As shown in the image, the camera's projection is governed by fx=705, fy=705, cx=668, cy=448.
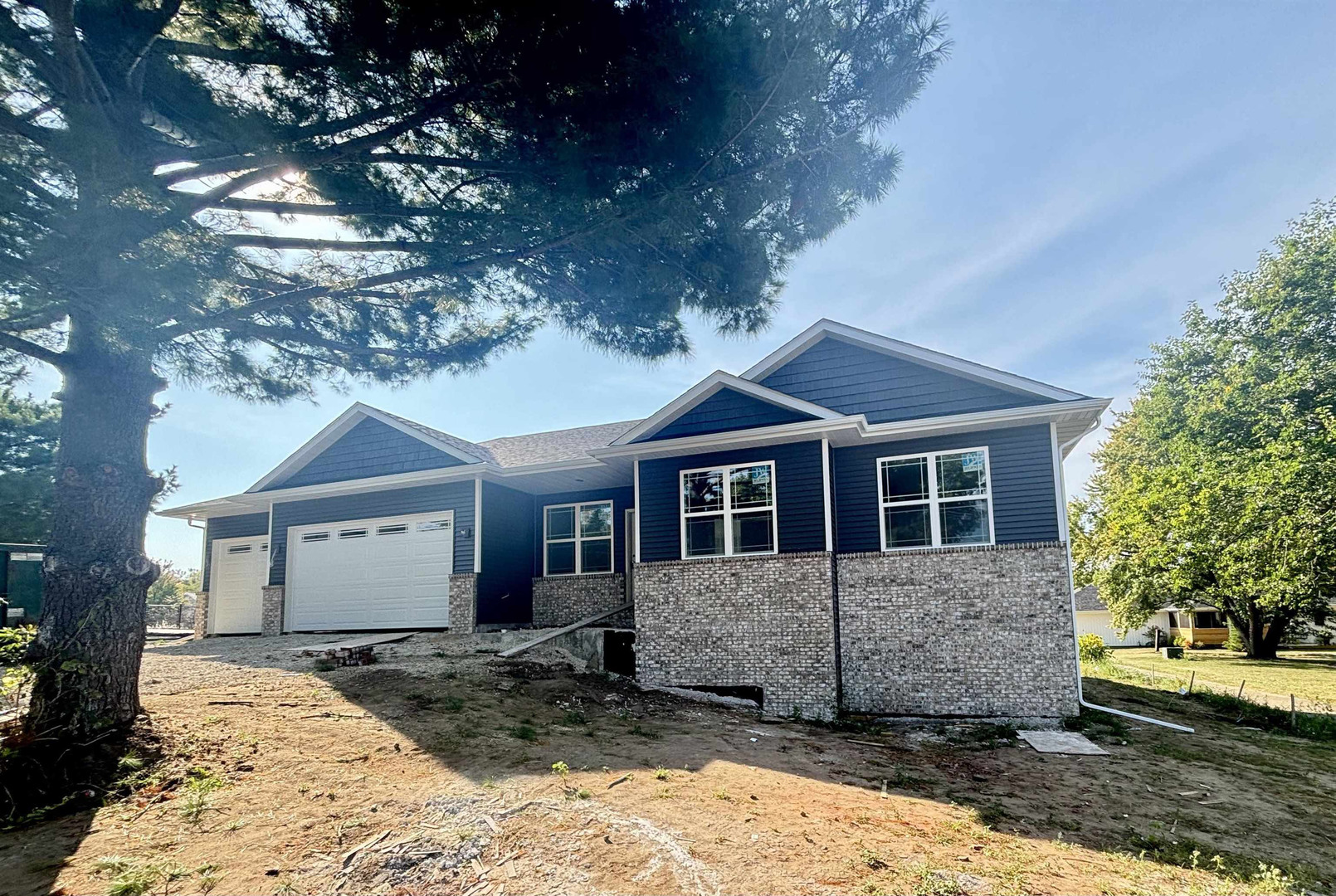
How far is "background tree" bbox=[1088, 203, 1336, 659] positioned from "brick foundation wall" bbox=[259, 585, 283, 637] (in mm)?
25008

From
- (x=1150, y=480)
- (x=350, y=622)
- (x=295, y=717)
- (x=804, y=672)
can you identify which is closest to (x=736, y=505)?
(x=804, y=672)

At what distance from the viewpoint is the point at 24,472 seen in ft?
77.3

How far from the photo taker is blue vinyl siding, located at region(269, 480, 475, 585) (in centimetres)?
1417

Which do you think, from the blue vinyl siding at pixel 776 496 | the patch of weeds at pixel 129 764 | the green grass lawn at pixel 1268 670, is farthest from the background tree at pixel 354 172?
the green grass lawn at pixel 1268 670

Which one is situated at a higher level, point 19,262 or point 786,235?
point 786,235

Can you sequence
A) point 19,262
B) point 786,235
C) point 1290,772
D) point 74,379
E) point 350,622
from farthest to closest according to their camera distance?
point 350,622, point 1290,772, point 786,235, point 74,379, point 19,262

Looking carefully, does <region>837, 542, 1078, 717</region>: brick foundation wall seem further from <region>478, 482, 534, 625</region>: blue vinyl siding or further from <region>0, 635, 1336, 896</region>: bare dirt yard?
<region>478, 482, 534, 625</region>: blue vinyl siding

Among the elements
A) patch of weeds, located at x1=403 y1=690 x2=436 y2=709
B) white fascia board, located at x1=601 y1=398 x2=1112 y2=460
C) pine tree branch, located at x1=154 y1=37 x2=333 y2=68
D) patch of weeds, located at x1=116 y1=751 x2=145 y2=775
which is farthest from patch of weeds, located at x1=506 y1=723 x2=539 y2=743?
pine tree branch, located at x1=154 y1=37 x2=333 y2=68

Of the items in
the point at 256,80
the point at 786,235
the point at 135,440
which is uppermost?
the point at 256,80

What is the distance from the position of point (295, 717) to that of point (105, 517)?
2.76 meters

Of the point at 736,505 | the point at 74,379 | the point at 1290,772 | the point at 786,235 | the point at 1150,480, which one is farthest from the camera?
→ the point at 1150,480

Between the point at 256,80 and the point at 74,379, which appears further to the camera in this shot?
the point at 74,379

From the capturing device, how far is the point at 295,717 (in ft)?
24.4

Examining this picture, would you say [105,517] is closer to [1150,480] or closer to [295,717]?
[295,717]
